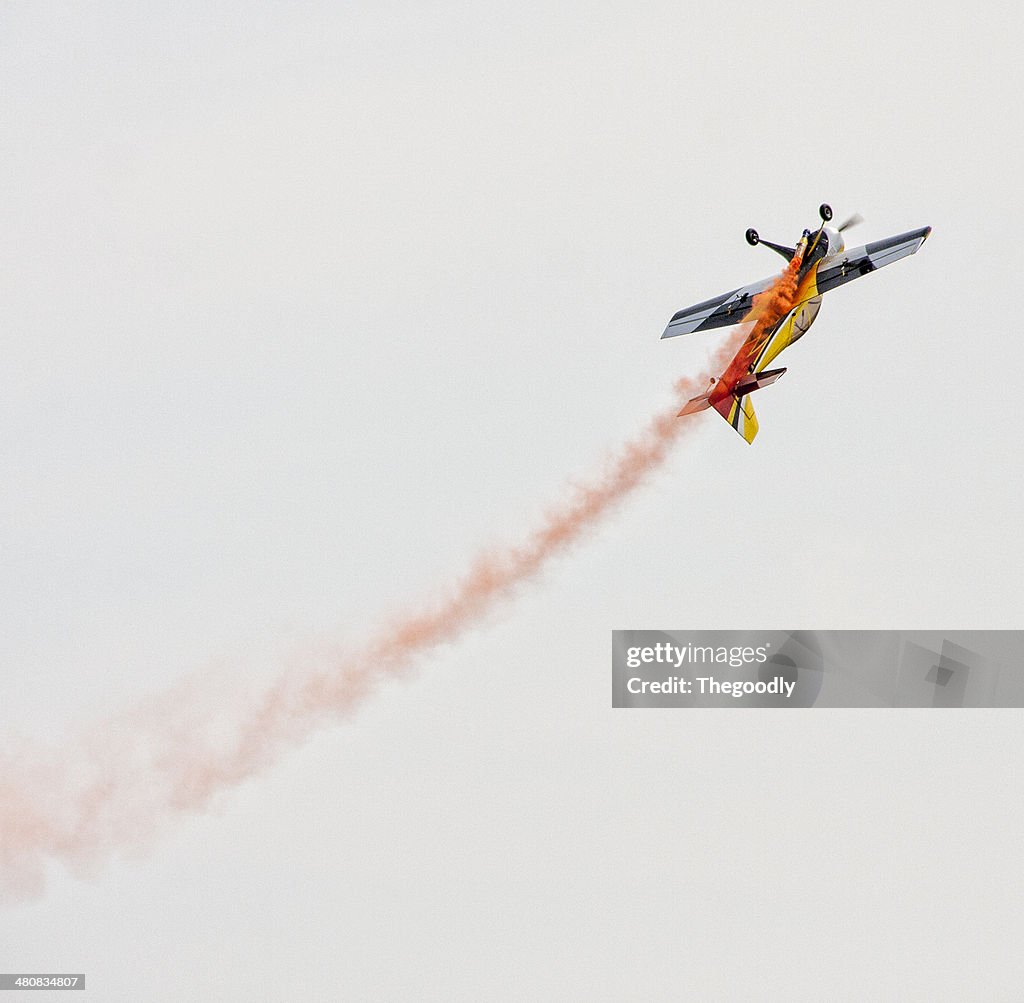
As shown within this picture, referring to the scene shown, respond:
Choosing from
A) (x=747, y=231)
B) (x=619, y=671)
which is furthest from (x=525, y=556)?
(x=747, y=231)

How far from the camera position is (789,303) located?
7062 cm

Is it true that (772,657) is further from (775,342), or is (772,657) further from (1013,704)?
(775,342)

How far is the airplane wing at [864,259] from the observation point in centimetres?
7056

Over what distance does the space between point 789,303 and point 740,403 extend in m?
3.33

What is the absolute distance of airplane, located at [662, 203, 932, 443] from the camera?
6994 centimetres

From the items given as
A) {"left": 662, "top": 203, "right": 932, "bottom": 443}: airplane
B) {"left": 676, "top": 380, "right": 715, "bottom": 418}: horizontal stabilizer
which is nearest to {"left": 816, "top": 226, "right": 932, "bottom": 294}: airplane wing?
{"left": 662, "top": 203, "right": 932, "bottom": 443}: airplane

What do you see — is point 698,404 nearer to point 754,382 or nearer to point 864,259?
point 754,382

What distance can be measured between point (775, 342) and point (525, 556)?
11464 millimetres

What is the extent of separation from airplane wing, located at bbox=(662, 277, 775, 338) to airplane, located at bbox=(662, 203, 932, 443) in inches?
15.6

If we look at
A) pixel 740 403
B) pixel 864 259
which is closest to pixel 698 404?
pixel 740 403

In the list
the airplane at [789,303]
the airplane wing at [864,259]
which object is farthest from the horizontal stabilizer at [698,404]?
the airplane wing at [864,259]

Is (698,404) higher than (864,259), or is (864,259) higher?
(864,259)

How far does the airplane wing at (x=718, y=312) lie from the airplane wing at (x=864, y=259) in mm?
1685

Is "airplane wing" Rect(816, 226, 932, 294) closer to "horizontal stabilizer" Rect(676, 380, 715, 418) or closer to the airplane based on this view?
the airplane
